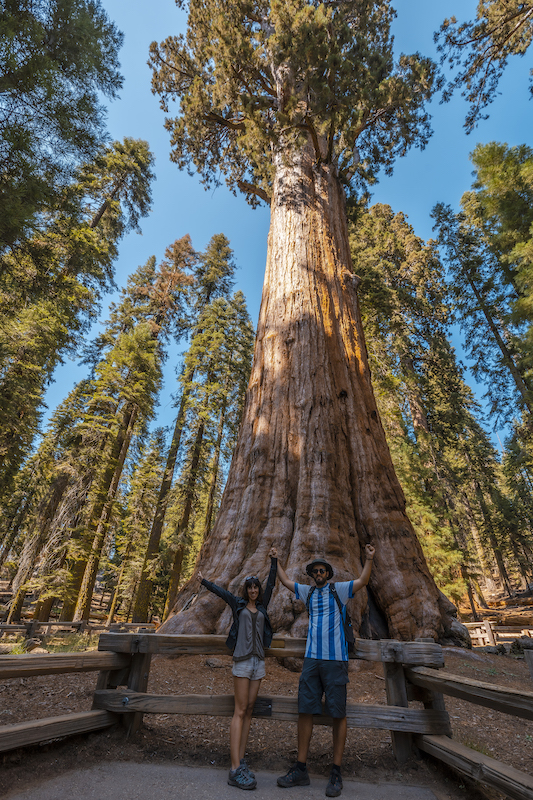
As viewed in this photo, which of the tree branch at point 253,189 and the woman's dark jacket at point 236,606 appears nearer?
the woman's dark jacket at point 236,606

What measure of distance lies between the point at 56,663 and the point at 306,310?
22.8 ft

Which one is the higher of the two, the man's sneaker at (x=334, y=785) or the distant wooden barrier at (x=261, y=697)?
the distant wooden barrier at (x=261, y=697)

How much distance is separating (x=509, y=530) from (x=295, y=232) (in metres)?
23.5

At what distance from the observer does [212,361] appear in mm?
17469

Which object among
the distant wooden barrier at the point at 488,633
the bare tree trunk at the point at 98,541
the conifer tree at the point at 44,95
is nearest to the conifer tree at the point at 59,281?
the conifer tree at the point at 44,95

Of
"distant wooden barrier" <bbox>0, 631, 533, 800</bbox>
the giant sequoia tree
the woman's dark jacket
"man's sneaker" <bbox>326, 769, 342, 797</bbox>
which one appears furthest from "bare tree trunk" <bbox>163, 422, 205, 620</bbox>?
"man's sneaker" <bbox>326, 769, 342, 797</bbox>

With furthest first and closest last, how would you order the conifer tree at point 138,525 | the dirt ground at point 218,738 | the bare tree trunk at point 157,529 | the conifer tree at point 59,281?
the conifer tree at point 138,525, the bare tree trunk at point 157,529, the conifer tree at point 59,281, the dirt ground at point 218,738

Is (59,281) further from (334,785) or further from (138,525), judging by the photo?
(138,525)

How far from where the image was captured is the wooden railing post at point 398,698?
3.24 meters

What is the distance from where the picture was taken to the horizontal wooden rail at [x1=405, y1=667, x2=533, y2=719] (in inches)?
90.7

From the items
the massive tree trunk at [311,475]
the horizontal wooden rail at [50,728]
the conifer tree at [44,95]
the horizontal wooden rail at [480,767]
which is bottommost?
the horizontal wooden rail at [480,767]

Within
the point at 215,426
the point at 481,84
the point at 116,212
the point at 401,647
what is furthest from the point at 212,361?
the point at 401,647

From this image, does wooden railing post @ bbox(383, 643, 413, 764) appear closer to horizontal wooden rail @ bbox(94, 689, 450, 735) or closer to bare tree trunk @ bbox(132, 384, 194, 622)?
horizontal wooden rail @ bbox(94, 689, 450, 735)

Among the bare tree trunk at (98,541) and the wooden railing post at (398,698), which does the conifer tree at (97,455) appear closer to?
the bare tree trunk at (98,541)
